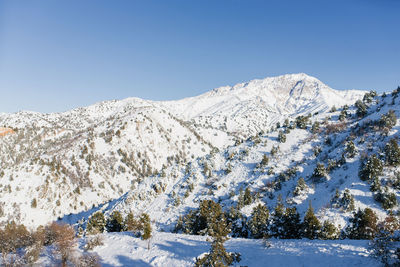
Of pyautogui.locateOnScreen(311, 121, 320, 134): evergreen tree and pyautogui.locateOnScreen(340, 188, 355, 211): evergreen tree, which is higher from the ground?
pyautogui.locateOnScreen(311, 121, 320, 134): evergreen tree

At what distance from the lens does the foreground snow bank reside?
606 inches

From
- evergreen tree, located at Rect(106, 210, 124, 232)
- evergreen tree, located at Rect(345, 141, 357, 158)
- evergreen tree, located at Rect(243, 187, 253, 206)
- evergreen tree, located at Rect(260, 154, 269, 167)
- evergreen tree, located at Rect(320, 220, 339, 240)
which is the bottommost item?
evergreen tree, located at Rect(106, 210, 124, 232)

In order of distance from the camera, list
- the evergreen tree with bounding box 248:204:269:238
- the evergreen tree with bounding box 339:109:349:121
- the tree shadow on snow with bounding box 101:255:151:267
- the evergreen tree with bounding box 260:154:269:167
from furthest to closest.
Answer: the evergreen tree with bounding box 339:109:349:121 < the evergreen tree with bounding box 260:154:269:167 < the evergreen tree with bounding box 248:204:269:238 < the tree shadow on snow with bounding box 101:255:151:267

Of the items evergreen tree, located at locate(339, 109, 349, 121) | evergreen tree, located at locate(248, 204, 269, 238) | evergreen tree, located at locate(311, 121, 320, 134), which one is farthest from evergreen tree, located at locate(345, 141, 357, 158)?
evergreen tree, located at locate(248, 204, 269, 238)

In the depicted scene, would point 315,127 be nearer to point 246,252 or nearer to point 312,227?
point 312,227

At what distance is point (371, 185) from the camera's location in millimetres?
30516

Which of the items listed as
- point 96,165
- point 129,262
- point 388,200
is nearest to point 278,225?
point 388,200

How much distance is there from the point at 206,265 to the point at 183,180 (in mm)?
45395

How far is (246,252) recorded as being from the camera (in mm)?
18422

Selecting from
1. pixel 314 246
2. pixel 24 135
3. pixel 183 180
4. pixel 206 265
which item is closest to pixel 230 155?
pixel 183 180

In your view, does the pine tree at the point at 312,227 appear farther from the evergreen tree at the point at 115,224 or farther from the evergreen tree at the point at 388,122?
the evergreen tree at the point at 388,122

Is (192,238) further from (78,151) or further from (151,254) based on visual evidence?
(78,151)

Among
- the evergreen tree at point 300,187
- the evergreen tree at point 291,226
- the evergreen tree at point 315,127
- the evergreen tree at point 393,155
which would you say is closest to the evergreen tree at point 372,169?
the evergreen tree at point 393,155

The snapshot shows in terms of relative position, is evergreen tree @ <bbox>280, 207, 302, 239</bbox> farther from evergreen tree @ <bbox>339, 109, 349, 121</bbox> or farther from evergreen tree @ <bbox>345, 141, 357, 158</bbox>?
evergreen tree @ <bbox>339, 109, 349, 121</bbox>
